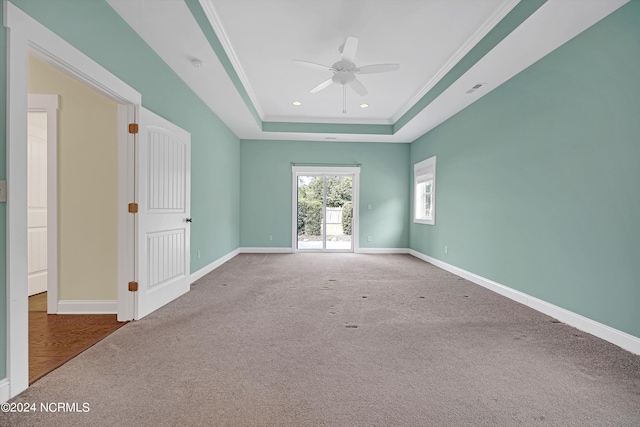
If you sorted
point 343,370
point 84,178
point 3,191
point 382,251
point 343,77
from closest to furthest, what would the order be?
point 3,191
point 343,370
point 84,178
point 343,77
point 382,251

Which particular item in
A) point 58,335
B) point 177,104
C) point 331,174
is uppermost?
point 177,104

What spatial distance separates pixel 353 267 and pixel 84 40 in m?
4.64

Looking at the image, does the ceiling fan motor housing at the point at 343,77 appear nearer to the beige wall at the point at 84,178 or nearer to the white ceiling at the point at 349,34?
the white ceiling at the point at 349,34

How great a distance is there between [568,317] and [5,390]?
13.5ft

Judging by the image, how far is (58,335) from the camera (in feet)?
8.04

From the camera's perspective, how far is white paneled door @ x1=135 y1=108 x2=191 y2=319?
2.80m

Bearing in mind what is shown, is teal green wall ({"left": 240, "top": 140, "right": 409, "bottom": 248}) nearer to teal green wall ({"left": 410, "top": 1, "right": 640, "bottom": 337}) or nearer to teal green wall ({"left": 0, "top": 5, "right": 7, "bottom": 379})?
teal green wall ({"left": 410, "top": 1, "right": 640, "bottom": 337})

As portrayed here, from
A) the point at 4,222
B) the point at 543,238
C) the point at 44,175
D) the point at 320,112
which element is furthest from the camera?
the point at 320,112

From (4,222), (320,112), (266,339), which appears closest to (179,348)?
(266,339)

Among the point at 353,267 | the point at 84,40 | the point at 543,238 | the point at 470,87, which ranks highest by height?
the point at 470,87

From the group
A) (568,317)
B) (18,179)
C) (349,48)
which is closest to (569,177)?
(568,317)

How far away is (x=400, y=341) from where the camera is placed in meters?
Result: 2.38

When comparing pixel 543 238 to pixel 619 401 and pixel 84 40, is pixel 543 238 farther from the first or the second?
pixel 84 40

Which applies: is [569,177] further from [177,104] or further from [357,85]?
[177,104]
